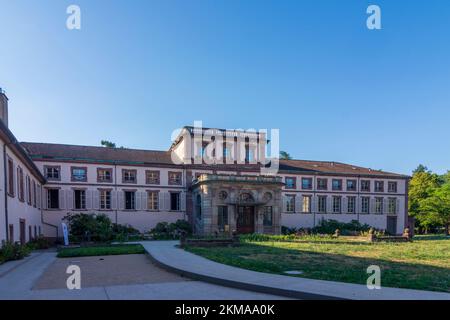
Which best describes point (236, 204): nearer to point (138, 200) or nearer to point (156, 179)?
point (156, 179)

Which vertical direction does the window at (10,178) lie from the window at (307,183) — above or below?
above

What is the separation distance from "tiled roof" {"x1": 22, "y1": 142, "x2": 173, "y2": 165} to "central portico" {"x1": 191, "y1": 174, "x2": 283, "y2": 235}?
22.5ft

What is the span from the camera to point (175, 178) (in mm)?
37906

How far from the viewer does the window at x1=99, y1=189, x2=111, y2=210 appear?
114 feet

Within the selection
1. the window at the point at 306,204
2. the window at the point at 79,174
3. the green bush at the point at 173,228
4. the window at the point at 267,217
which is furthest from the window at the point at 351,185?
the window at the point at 79,174

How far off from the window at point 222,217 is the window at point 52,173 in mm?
17488

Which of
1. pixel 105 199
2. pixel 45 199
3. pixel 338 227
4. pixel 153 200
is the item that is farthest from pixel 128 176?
pixel 338 227

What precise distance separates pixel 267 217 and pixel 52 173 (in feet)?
78.0

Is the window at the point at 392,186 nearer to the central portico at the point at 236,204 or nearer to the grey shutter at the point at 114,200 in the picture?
the central portico at the point at 236,204

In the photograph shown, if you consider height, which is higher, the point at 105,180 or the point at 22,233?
the point at 105,180

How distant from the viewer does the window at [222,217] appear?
33.8 metres

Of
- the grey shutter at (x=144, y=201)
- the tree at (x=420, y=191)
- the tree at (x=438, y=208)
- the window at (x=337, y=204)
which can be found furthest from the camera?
the tree at (x=420, y=191)

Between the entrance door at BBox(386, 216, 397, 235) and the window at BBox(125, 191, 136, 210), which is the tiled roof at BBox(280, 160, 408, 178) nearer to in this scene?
the entrance door at BBox(386, 216, 397, 235)

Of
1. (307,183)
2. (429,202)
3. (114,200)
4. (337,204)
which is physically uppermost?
(307,183)
